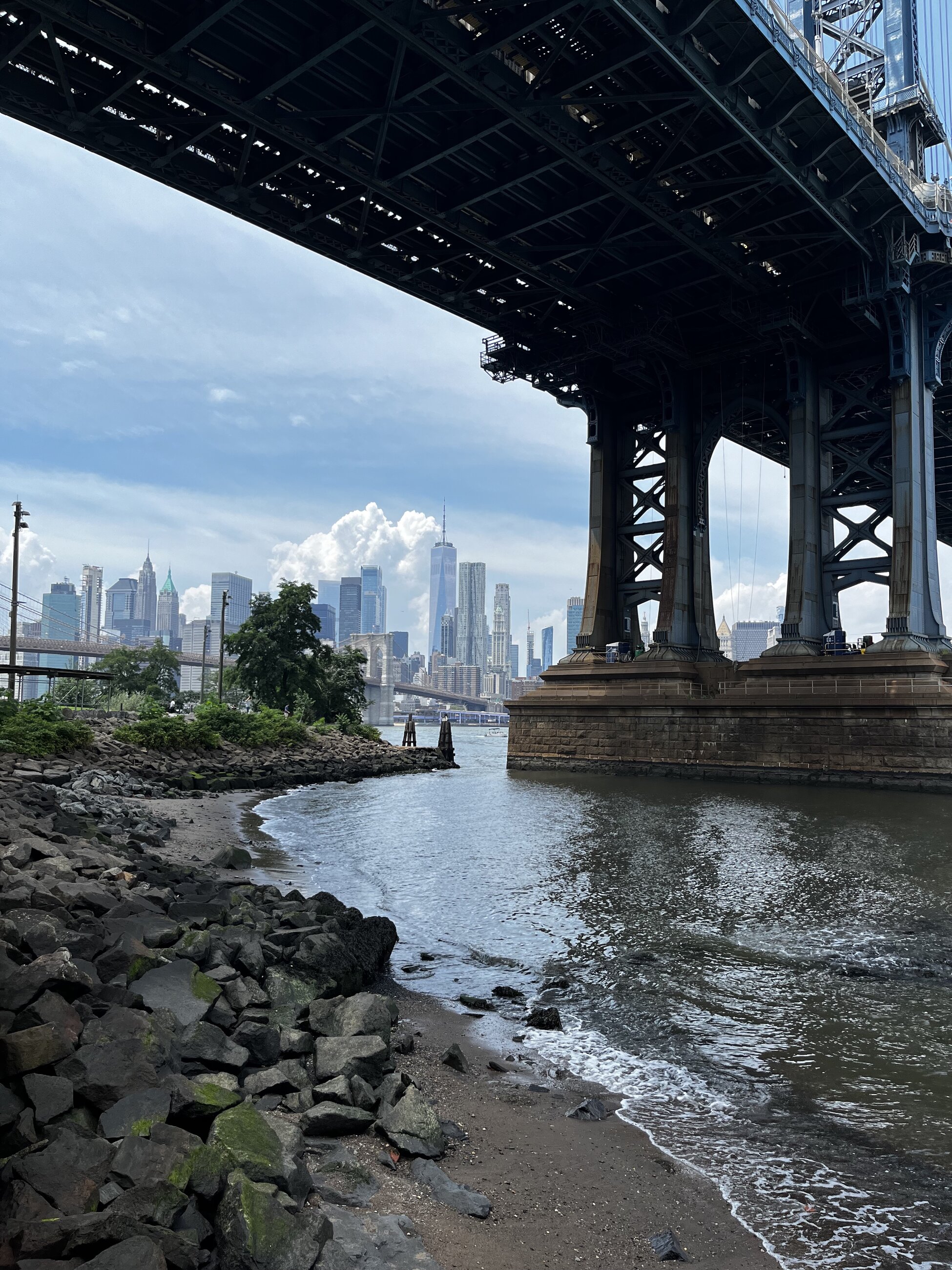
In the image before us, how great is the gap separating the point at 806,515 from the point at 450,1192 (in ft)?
132

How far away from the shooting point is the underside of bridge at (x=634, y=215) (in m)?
25.5

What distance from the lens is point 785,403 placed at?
A: 4856cm

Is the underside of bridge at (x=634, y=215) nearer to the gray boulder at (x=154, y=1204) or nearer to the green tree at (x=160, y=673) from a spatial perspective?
the gray boulder at (x=154, y=1204)

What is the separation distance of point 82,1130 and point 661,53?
29074 millimetres

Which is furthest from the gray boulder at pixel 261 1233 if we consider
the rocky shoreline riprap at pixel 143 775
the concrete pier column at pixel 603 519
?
the concrete pier column at pixel 603 519

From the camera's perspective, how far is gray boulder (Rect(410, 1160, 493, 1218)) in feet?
14.1

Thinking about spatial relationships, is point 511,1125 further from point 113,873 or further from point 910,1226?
point 113,873

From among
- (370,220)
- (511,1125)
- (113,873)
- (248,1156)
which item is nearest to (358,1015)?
(511,1125)

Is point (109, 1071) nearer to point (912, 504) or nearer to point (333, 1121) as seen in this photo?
point (333, 1121)

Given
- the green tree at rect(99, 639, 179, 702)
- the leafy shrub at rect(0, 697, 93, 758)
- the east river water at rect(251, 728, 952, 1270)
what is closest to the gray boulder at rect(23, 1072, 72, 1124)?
the east river water at rect(251, 728, 952, 1270)

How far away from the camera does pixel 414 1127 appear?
4883mm

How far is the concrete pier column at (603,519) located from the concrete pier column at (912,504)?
50.3 feet

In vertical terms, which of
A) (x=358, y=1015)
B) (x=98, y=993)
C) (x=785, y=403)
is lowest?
(x=358, y=1015)

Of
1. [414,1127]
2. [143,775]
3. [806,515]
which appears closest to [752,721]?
[806,515]
